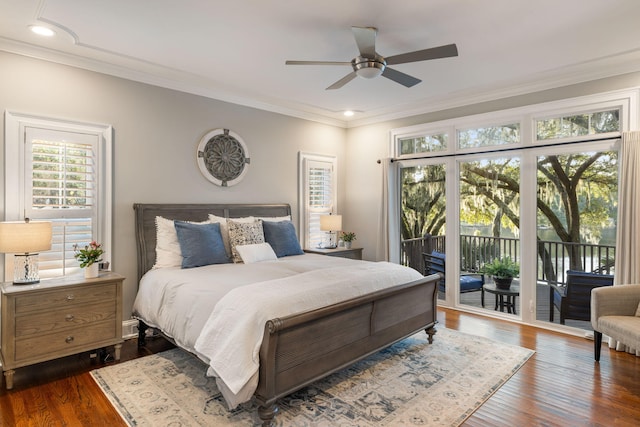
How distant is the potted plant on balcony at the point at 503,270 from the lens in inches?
182

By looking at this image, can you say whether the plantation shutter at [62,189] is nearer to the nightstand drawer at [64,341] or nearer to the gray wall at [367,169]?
the nightstand drawer at [64,341]

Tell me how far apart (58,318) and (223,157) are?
8.09 ft

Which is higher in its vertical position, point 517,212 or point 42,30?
point 42,30

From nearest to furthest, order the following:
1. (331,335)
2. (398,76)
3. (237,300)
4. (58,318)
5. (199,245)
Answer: (237,300) → (331,335) → (58,318) → (398,76) → (199,245)

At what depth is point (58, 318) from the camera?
3.01 meters

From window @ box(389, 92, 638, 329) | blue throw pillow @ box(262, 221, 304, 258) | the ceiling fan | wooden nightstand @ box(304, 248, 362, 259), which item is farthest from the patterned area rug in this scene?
the ceiling fan

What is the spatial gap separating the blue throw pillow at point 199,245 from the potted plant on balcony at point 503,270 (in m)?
3.36

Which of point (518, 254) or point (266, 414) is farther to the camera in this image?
point (518, 254)

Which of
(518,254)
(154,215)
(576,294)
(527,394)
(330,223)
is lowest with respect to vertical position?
(527,394)

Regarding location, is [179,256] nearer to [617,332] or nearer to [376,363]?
[376,363]

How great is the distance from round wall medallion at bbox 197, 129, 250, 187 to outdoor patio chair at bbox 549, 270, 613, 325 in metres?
4.10

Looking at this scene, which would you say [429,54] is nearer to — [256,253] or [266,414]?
[256,253]

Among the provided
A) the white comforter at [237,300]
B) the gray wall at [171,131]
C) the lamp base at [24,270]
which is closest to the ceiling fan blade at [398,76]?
the white comforter at [237,300]

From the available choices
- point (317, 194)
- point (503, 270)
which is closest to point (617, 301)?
point (503, 270)
